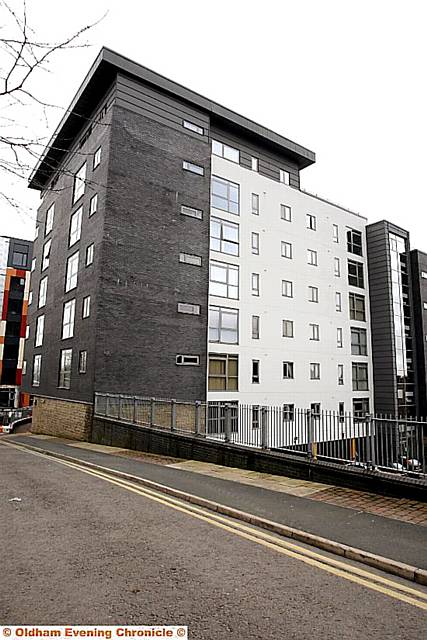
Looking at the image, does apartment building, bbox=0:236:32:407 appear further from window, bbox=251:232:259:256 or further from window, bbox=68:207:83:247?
window, bbox=251:232:259:256

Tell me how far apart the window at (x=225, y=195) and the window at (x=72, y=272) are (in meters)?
9.35

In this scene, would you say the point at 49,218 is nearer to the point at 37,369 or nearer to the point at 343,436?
the point at 37,369

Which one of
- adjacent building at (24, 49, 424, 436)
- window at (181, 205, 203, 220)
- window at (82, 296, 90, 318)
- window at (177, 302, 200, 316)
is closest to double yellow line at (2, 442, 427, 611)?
adjacent building at (24, 49, 424, 436)

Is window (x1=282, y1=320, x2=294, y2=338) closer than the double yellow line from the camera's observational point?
No

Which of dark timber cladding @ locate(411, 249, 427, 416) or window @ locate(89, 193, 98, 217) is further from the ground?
window @ locate(89, 193, 98, 217)

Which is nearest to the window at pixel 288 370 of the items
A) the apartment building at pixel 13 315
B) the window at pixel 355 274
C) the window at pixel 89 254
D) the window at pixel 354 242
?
the window at pixel 355 274

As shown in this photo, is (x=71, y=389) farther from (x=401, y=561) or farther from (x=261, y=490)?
(x=401, y=561)

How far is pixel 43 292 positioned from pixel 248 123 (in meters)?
20.0

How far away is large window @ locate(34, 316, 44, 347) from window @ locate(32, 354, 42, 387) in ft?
3.23

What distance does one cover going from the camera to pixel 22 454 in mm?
15656

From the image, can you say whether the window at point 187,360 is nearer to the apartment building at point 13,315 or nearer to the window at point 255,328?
the window at point 255,328

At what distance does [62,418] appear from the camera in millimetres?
25531

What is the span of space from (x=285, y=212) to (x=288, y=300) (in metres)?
6.47

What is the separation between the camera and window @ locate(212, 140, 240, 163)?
96.5 ft
